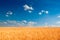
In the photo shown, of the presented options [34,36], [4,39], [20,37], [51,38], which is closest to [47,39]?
[51,38]

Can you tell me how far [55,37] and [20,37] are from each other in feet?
3.86

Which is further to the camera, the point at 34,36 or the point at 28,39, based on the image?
the point at 34,36

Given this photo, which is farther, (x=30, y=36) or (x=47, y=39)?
(x=30, y=36)

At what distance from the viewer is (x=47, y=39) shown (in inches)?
206

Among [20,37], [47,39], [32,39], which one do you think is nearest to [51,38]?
[47,39]

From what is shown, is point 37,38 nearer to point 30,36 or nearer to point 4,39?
point 30,36

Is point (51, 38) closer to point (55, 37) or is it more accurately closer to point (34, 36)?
point (55, 37)

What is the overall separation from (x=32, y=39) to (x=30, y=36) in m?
0.25

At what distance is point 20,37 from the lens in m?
5.54

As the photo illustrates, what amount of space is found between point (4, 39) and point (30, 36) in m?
0.88

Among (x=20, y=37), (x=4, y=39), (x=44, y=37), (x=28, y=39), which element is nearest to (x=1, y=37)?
(x=4, y=39)

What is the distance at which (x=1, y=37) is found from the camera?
18.8ft

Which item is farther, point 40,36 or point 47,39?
point 40,36

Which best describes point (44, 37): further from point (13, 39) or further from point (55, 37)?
point (13, 39)
